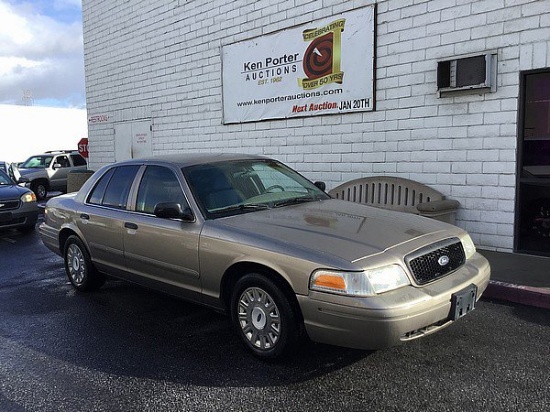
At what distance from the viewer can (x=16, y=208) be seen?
394 inches

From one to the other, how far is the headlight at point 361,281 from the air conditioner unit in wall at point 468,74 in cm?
438

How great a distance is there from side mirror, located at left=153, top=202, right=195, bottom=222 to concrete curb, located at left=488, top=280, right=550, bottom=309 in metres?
3.29

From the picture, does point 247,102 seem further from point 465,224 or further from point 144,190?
point 144,190

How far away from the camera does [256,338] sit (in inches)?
151

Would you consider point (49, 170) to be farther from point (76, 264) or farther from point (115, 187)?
point (115, 187)

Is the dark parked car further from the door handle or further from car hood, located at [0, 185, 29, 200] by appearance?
the door handle

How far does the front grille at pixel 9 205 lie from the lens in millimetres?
9773

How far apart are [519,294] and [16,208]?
356 inches

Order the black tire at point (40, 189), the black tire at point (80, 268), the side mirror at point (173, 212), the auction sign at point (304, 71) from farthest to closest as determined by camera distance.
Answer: the black tire at point (40, 189)
the auction sign at point (304, 71)
the black tire at point (80, 268)
the side mirror at point (173, 212)

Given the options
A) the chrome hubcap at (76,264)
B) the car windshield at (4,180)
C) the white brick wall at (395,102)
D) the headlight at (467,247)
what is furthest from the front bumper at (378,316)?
the car windshield at (4,180)

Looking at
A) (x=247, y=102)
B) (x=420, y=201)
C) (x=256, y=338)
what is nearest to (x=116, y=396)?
(x=256, y=338)

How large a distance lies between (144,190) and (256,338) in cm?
199

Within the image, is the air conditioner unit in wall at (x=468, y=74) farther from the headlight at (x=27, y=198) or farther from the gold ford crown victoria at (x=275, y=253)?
the headlight at (x=27, y=198)

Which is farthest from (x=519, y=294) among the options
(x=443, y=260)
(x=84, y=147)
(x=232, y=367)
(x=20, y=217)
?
(x=84, y=147)
